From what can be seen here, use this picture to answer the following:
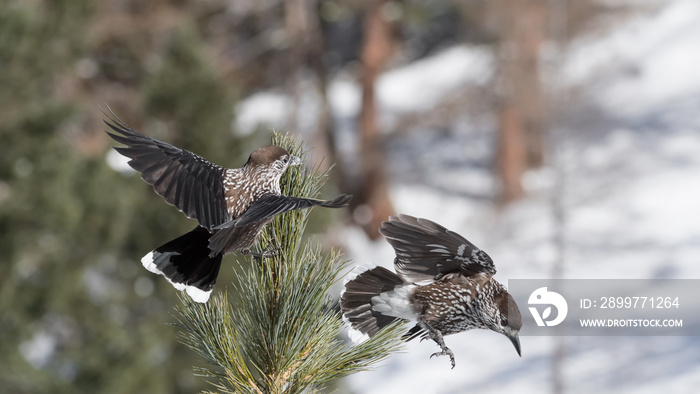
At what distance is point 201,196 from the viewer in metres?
1.18

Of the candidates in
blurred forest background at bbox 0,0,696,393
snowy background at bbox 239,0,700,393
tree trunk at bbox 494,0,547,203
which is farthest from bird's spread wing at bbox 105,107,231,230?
tree trunk at bbox 494,0,547,203

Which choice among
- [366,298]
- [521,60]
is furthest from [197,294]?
[521,60]

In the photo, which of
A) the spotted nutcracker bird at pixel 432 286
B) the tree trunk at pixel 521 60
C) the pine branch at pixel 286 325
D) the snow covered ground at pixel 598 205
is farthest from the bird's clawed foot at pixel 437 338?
the tree trunk at pixel 521 60

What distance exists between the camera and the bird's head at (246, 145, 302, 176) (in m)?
1.23

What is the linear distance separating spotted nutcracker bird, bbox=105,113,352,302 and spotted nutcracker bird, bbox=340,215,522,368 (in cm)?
18

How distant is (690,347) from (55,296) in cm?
687

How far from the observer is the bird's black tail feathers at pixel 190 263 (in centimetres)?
120

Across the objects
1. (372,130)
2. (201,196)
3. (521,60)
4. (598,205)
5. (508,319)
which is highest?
(372,130)

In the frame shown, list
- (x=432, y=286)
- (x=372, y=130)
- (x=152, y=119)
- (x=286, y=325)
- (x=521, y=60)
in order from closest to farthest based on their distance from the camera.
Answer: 1. (x=432, y=286)
2. (x=286, y=325)
3. (x=152, y=119)
4. (x=521, y=60)
5. (x=372, y=130)

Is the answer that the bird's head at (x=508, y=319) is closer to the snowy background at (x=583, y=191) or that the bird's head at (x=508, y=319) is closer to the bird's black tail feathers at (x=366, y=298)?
the bird's black tail feathers at (x=366, y=298)

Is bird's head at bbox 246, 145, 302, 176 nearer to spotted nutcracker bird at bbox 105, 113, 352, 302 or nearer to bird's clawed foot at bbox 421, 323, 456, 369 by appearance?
spotted nutcracker bird at bbox 105, 113, 352, 302

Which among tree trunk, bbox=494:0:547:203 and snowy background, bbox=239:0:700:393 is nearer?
snowy background, bbox=239:0:700:393

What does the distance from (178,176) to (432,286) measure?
1.34 ft

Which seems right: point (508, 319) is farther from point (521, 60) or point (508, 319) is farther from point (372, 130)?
point (372, 130)
